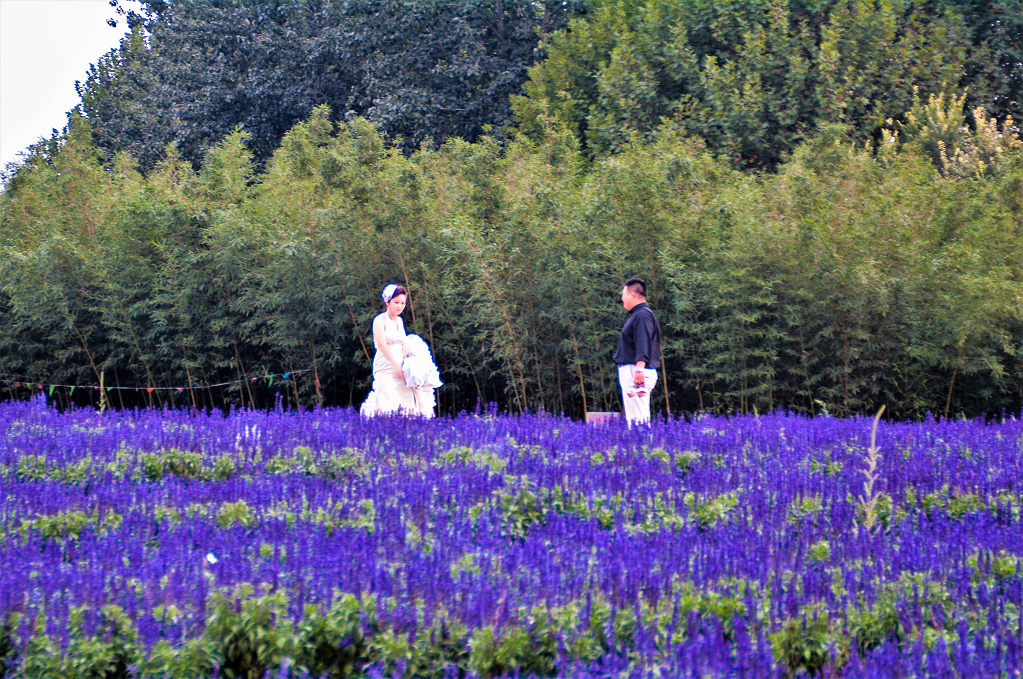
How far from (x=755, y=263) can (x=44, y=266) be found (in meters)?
10.3

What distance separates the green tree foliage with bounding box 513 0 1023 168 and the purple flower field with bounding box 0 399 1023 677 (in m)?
12.1

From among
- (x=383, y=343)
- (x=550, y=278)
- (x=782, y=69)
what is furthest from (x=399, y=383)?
(x=782, y=69)

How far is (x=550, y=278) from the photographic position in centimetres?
1133

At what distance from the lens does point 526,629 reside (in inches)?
129

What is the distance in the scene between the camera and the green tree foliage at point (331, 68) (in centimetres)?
2495

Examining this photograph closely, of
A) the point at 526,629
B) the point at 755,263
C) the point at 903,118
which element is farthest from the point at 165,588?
the point at 903,118

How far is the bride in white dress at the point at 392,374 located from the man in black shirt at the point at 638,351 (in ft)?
5.79

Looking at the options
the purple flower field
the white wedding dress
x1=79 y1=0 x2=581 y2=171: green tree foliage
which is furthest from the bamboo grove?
x1=79 y1=0 x2=581 y2=171: green tree foliage

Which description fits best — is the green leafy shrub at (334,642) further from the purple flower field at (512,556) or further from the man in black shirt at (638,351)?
the man in black shirt at (638,351)

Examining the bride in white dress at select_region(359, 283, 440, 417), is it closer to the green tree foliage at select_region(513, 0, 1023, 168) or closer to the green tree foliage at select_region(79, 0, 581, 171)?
the green tree foliage at select_region(513, 0, 1023, 168)

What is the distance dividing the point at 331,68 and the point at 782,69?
13.2 meters

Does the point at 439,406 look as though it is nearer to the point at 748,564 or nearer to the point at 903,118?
the point at 748,564

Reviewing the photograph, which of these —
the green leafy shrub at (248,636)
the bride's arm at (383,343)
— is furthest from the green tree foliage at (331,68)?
the green leafy shrub at (248,636)

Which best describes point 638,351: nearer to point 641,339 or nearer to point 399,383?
point 641,339
